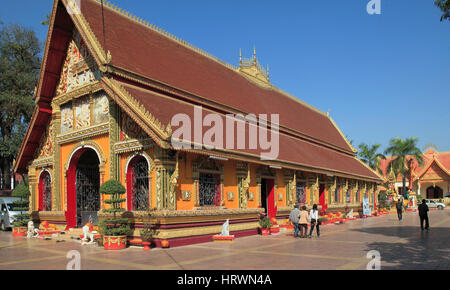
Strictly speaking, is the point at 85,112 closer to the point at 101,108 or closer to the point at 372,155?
the point at 101,108

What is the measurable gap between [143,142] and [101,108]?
3425 millimetres

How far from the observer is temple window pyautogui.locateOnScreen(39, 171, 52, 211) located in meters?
20.5

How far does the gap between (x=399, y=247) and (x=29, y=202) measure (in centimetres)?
1756

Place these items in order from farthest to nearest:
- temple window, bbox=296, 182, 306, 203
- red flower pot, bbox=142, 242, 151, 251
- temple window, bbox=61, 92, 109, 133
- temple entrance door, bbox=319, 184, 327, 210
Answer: temple entrance door, bbox=319, 184, 327, 210
temple window, bbox=296, 182, 306, 203
temple window, bbox=61, 92, 109, 133
red flower pot, bbox=142, 242, 151, 251

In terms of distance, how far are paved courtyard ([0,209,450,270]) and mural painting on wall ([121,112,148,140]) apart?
12.9ft

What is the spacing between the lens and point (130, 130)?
1520 centimetres

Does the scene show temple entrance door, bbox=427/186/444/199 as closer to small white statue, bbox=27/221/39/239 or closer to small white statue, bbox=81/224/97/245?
small white statue, bbox=27/221/39/239

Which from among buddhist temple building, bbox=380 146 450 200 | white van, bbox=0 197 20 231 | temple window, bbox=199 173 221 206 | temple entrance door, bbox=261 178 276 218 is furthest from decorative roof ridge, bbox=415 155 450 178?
white van, bbox=0 197 20 231

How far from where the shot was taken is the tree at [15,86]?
3125cm

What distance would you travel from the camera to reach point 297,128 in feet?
89.9

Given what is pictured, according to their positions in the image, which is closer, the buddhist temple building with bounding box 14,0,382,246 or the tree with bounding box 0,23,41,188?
the buddhist temple building with bounding box 14,0,382,246

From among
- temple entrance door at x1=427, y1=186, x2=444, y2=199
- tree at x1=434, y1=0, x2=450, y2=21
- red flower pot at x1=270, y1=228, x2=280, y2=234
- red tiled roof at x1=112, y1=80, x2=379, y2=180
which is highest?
tree at x1=434, y1=0, x2=450, y2=21

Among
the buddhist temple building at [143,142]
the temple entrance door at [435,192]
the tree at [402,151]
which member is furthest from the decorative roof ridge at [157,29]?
the temple entrance door at [435,192]
